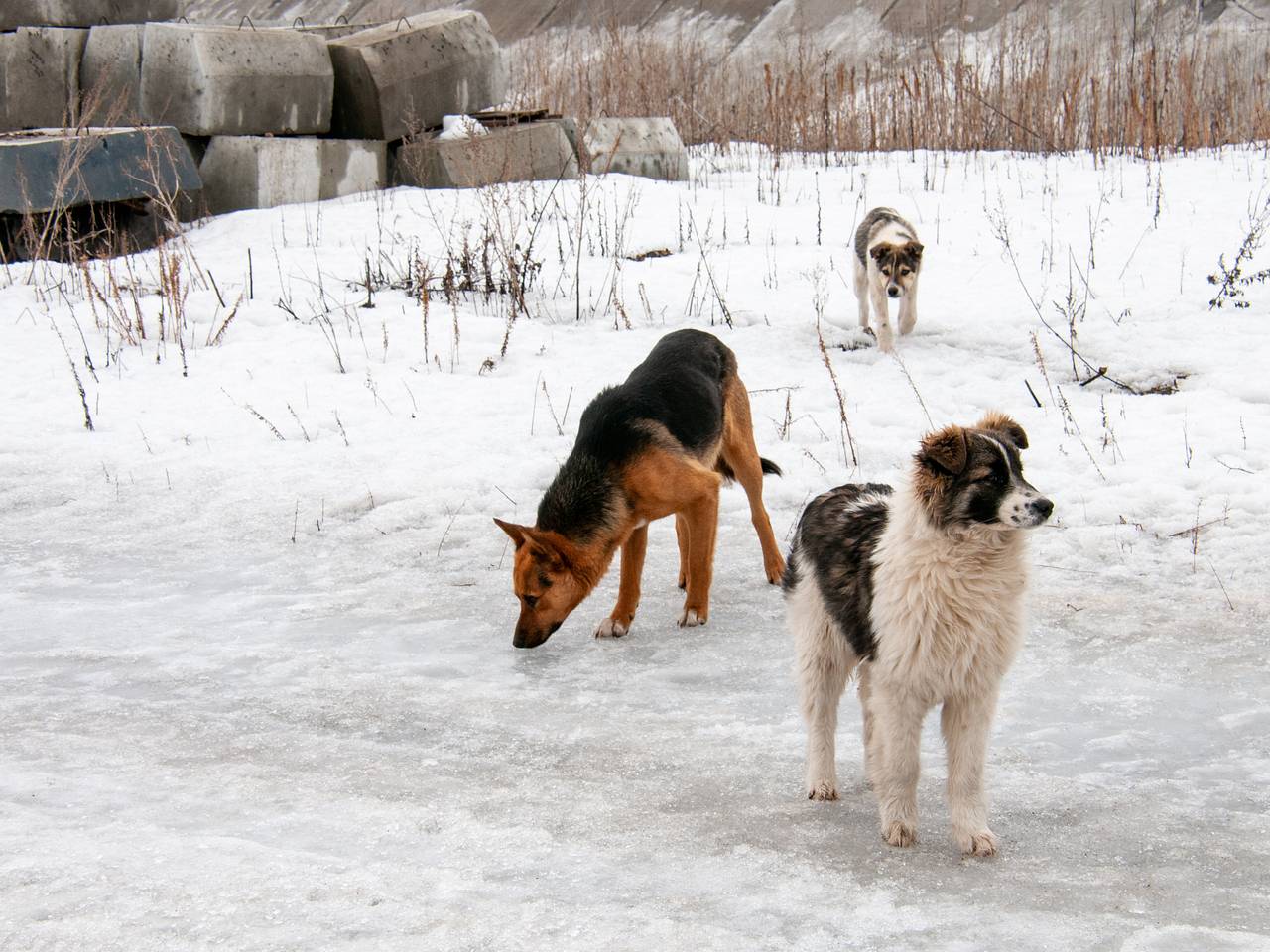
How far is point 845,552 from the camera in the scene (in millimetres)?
3904

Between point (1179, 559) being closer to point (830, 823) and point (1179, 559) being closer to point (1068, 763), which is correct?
point (1068, 763)

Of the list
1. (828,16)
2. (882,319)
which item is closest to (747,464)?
(882,319)

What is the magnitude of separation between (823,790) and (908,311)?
6384 millimetres

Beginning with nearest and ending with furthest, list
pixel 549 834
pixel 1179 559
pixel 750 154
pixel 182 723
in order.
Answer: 1. pixel 549 834
2. pixel 182 723
3. pixel 1179 559
4. pixel 750 154

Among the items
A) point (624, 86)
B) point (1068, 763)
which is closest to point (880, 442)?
point (1068, 763)

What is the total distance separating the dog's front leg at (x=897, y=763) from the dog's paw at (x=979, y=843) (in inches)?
6.0

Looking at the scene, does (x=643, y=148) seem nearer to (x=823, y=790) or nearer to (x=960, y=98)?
(x=960, y=98)

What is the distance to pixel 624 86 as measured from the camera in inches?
661

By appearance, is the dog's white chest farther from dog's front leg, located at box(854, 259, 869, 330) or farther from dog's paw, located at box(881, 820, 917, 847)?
dog's front leg, located at box(854, 259, 869, 330)

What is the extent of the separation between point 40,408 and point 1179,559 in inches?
284

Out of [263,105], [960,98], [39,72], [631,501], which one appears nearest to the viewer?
[631,501]

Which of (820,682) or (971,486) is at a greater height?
(971,486)

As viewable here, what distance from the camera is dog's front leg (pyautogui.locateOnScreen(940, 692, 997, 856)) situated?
11.5ft

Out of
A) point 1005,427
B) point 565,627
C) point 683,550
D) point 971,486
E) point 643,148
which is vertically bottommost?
point 565,627
